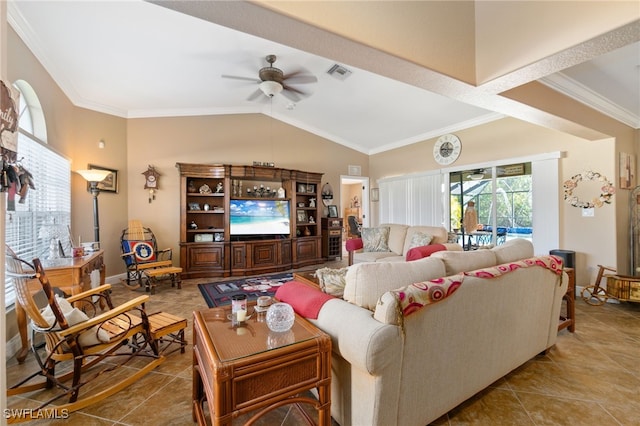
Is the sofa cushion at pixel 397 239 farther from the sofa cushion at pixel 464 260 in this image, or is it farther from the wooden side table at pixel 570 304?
the sofa cushion at pixel 464 260

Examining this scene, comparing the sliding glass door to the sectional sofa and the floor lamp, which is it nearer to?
the sectional sofa

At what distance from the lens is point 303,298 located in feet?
5.50

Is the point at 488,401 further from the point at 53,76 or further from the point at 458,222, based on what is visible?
the point at 53,76

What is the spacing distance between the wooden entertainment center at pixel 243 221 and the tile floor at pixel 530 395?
268cm

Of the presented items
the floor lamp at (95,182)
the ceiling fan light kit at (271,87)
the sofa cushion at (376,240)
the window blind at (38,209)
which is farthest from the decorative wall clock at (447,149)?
the window blind at (38,209)

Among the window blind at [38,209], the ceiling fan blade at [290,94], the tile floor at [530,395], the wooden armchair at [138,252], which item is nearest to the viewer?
the tile floor at [530,395]

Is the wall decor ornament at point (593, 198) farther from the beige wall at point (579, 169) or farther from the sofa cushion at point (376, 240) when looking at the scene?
the sofa cushion at point (376, 240)

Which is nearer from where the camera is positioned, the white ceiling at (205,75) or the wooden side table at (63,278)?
the wooden side table at (63,278)

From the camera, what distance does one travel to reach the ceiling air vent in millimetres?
4006

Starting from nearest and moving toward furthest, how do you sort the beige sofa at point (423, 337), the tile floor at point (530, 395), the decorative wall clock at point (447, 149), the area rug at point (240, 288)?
the beige sofa at point (423, 337)
the tile floor at point (530, 395)
the area rug at point (240, 288)
the decorative wall clock at point (447, 149)

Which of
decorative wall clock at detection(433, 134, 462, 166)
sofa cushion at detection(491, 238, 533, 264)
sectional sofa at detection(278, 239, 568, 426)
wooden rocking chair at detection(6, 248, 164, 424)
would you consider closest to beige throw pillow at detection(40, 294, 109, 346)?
wooden rocking chair at detection(6, 248, 164, 424)

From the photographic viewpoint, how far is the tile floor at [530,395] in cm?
166

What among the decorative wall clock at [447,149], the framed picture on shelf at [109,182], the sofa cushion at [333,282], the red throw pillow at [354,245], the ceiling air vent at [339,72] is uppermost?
the ceiling air vent at [339,72]

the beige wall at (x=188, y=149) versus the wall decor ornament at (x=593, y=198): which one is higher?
the beige wall at (x=188, y=149)
